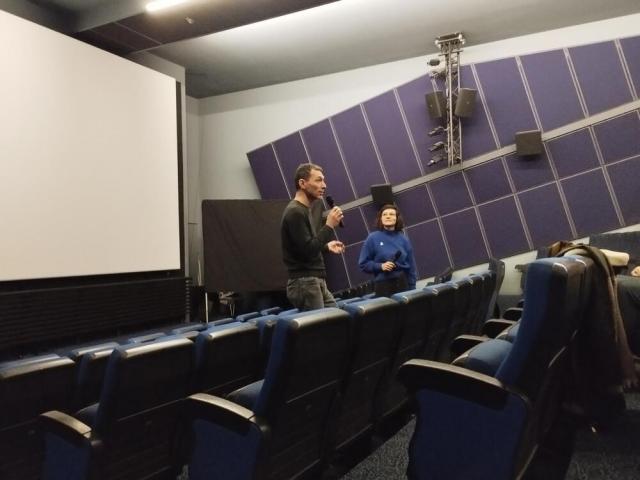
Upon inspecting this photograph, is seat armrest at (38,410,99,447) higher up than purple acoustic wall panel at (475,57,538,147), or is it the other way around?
purple acoustic wall panel at (475,57,538,147)

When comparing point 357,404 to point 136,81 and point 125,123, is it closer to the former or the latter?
point 125,123

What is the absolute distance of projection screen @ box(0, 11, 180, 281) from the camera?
4113mm

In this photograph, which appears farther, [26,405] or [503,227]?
[503,227]

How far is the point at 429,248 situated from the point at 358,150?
1524mm

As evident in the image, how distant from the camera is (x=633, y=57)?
4867 millimetres

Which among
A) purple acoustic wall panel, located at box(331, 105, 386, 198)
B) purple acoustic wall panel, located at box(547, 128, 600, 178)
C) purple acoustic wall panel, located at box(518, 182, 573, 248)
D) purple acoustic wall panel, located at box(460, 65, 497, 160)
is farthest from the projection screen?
purple acoustic wall panel, located at box(547, 128, 600, 178)

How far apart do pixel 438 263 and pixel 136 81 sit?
389cm

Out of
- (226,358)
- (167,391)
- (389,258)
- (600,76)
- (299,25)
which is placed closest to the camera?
(167,391)

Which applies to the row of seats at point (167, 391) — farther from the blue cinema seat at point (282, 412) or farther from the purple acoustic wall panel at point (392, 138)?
the purple acoustic wall panel at point (392, 138)

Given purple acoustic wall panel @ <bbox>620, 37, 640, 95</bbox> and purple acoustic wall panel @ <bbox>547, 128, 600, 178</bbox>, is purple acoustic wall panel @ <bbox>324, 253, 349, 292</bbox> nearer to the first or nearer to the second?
purple acoustic wall panel @ <bbox>547, 128, 600, 178</bbox>

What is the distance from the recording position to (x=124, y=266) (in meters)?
5.01

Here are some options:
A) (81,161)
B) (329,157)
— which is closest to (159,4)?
(81,161)

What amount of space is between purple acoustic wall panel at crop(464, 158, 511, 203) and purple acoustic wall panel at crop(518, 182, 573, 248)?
0.73 feet

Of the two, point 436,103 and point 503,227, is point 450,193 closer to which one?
point 503,227
